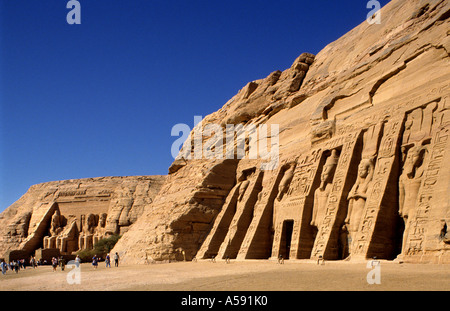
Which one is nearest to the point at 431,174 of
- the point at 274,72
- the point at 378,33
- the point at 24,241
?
the point at 378,33

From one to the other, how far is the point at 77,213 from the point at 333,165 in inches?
1056

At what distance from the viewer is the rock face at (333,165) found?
39.7 feet

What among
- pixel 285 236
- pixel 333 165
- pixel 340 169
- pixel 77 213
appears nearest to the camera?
pixel 340 169

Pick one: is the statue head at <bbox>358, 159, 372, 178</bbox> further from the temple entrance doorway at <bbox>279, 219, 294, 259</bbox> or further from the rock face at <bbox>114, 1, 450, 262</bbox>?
the temple entrance doorway at <bbox>279, 219, 294, 259</bbox>

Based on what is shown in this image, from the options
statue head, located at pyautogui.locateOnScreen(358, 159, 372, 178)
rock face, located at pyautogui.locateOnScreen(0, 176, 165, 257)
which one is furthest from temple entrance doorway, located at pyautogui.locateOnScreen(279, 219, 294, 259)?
rock face, located at pyautogui.locateOnScreen(0, 176, 165, 257)

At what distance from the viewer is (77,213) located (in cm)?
3706

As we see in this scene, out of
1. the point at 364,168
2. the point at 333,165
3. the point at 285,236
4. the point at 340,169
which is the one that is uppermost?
the point at 333,165

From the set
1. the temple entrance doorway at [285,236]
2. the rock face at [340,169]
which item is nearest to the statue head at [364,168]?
the rock face at [340,169]

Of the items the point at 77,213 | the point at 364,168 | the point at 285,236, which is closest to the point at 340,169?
the point at 364,168

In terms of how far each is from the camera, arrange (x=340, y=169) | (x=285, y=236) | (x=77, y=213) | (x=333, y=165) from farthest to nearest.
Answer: (x=77, y=213) → (x=285, y=236) → (x=333, y=165) → (x=340, y=169)

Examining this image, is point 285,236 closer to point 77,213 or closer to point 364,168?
point 364,168

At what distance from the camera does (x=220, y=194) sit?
2148 centimetres

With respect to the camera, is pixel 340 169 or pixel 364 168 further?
pixel 340 169

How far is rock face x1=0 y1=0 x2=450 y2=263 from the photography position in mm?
12086
